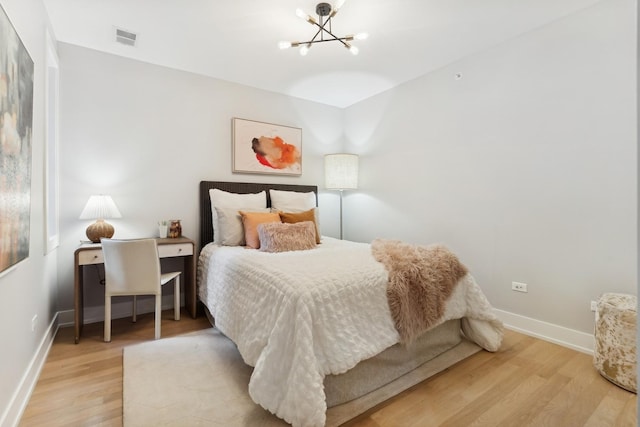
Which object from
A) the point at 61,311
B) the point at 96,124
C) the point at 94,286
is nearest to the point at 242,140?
the point at 96,124

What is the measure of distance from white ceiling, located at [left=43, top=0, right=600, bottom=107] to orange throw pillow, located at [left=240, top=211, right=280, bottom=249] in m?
1.59

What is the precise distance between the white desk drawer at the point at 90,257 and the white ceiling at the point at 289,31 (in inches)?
73.6

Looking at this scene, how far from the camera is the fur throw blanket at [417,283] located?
6.00 ft

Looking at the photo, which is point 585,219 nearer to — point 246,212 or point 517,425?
point 517,425

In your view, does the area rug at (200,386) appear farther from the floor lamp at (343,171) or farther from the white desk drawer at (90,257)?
the floor lamp at (343,171)

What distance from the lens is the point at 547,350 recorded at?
228 cm

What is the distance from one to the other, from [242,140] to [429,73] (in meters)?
2.30

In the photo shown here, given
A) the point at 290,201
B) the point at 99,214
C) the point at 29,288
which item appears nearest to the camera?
the point at 29,288

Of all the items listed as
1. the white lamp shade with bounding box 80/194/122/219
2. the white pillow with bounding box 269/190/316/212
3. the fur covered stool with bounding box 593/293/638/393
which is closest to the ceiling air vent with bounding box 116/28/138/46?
the white lamp shade with bounding box 80/194/122/219

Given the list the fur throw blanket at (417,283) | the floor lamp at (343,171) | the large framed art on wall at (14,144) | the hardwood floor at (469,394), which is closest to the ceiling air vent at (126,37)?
the large framed art on wall at (14,144)

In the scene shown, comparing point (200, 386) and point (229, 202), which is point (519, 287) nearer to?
point (200, 386)

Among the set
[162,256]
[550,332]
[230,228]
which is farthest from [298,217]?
[550,332]

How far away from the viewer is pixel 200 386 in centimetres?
181

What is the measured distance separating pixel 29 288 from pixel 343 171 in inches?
128
